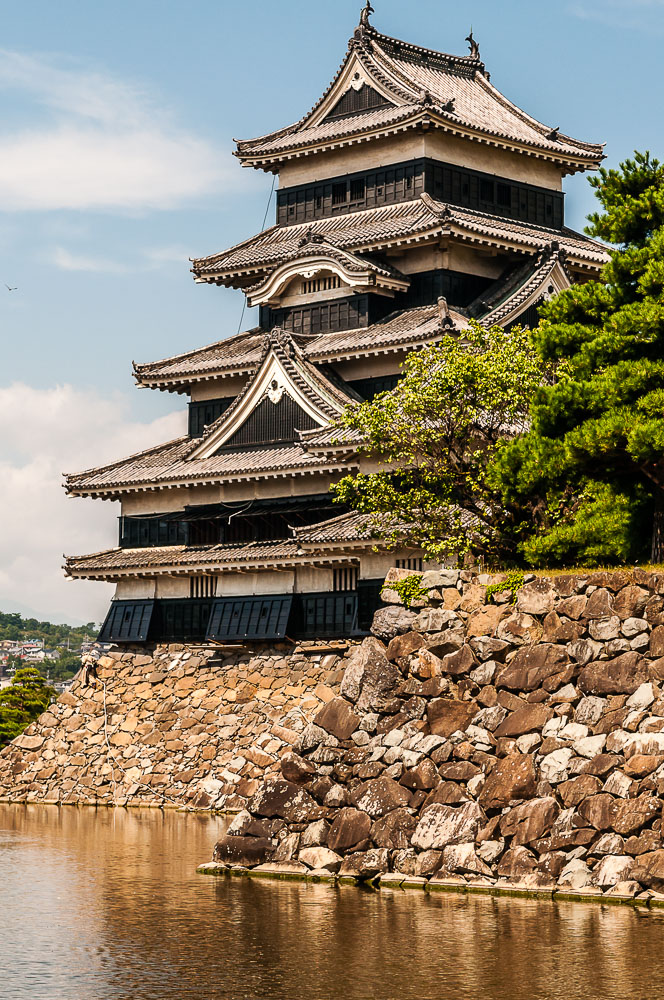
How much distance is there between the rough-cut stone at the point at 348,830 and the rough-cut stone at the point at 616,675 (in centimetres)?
419

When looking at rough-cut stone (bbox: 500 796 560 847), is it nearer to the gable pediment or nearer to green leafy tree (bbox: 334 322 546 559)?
green leafy tree (bbox: 334 322 546 559)

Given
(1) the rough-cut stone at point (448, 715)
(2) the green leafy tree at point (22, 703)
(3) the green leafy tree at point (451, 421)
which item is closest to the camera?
(1) the rough-cut stone at point (448, 715)

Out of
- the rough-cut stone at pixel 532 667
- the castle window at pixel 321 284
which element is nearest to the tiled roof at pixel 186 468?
the castle window at pixel 321 284

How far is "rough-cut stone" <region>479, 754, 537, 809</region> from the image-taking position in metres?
24.8

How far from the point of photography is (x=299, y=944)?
20.7m

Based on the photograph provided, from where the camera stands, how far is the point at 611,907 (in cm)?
2272

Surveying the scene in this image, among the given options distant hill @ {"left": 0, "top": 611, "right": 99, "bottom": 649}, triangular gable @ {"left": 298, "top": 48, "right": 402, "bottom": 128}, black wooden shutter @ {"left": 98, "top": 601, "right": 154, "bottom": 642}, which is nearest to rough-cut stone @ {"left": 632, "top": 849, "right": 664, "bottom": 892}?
black wooden shutter @ {"left": 98, "top": 601, "right": 154, "bottom": 642}

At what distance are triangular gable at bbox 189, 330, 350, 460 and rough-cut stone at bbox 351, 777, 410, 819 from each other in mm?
19071

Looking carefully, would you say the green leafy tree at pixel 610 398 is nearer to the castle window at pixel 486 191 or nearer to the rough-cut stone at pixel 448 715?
the rough-cut stone at pixel 448 715

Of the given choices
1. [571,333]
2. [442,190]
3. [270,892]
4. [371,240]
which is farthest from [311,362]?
[270,892]

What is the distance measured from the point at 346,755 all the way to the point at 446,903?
416cm

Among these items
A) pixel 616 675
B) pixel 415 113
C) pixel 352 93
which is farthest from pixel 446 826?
pixel 352 93

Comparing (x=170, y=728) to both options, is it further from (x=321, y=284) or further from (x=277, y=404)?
(x=321, y=284)

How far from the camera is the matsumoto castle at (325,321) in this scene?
4478 cm
